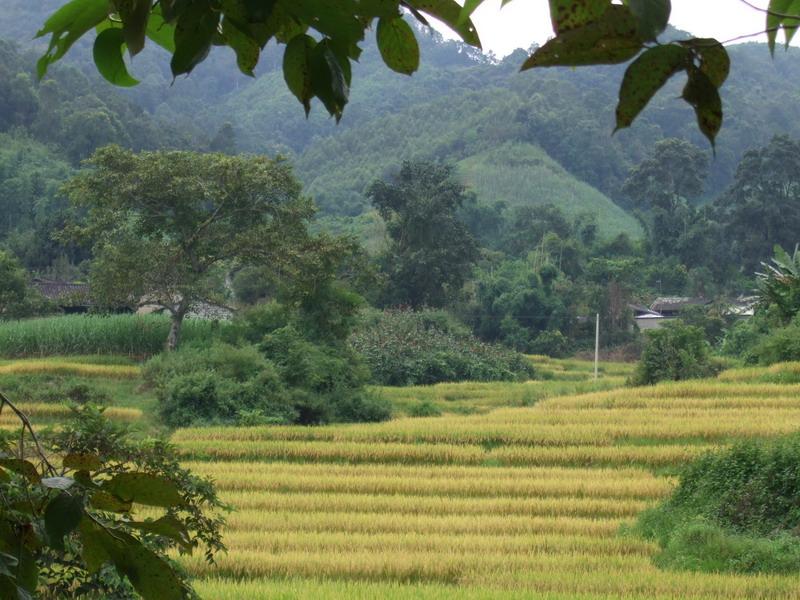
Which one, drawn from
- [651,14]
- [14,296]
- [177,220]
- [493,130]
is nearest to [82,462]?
[651,14]

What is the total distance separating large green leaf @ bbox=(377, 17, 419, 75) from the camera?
38.3 inches

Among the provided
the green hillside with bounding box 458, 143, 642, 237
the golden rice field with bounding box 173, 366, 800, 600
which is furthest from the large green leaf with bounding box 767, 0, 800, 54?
the green hillside with bounding box 458, 143, 642, 237

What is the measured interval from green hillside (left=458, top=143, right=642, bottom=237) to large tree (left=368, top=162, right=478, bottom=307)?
1648cm

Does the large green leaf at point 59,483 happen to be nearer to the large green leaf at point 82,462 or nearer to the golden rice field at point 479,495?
the large green leaf at point 82,462

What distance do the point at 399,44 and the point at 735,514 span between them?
9.15 m

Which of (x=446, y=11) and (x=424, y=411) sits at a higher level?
(x=446, y=11)

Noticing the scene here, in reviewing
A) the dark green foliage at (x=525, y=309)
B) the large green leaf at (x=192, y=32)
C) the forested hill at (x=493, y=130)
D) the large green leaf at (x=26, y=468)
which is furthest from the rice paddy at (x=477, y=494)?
the forested hill at (x=493, y=130)

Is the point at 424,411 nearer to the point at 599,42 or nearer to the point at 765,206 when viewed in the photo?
the point at 599,42

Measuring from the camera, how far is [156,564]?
3.81ft

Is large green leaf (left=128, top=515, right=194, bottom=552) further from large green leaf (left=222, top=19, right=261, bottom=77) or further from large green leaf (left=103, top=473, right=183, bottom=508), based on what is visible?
large green leaf (left=222, top=19, right=261, bottom=77)

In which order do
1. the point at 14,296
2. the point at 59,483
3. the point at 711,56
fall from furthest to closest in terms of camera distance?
the point at 14,296 < the point at 59,483 < the point at 711,56

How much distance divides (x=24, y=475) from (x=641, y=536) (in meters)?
9.00

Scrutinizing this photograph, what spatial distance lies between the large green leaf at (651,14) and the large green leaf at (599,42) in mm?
23

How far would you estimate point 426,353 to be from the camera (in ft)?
97.9
